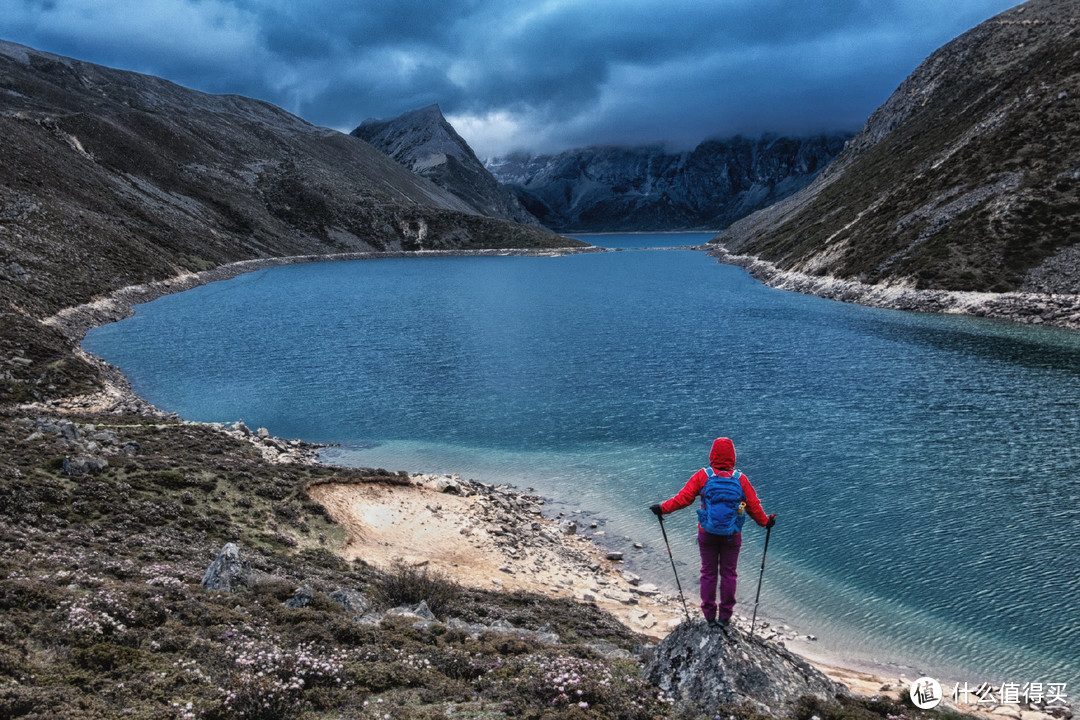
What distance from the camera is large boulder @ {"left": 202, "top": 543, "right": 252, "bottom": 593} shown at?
1587 cm

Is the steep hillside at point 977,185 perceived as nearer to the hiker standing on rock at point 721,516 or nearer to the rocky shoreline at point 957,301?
the rocky shoreline at point 957,301

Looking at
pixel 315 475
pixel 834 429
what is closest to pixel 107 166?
pixel 315 475

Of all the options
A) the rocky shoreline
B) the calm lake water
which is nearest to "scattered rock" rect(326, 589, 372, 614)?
the calm lake water

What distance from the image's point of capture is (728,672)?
1139cm

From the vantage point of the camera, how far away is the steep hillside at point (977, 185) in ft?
265

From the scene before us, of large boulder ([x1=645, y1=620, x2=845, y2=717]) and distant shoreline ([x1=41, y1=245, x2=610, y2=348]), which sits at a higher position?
distant shoreline ([x1=41, y1=245, x2=610, y2=348])

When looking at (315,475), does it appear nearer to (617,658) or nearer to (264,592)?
(264,592)

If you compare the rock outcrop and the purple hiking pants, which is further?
the rock outcrop

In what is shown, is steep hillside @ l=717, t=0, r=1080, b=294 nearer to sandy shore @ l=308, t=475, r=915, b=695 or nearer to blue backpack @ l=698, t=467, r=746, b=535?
sandy shore @ l=308, t=475, r=915, b=695

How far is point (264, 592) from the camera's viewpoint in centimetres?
1600

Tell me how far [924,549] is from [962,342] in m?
46.9

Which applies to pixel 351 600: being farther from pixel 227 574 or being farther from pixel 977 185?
pixel 977 185

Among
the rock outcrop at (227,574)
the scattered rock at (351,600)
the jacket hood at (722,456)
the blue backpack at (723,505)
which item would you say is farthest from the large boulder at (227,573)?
the jacket hood at (722,456)

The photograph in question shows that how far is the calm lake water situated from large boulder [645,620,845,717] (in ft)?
28.2
